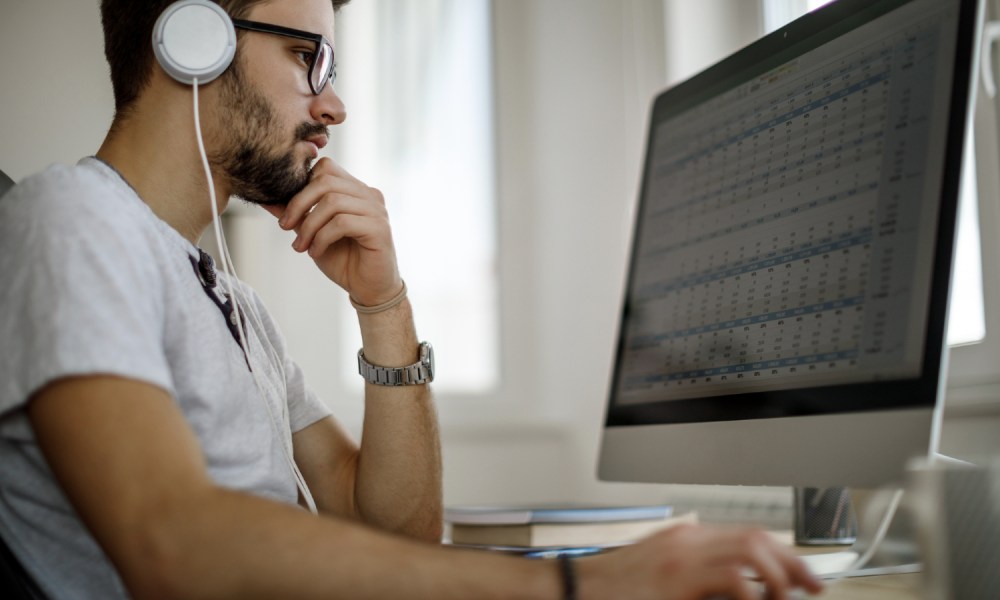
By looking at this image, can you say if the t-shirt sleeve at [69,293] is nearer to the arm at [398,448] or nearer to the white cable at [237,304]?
the white cable at [237,304]

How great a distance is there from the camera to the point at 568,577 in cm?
54

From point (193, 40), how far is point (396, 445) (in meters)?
0.60

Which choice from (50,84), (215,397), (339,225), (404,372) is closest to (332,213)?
(339,225)

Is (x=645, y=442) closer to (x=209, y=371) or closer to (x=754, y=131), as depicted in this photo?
(x=754, y=131)

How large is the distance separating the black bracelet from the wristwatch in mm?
762

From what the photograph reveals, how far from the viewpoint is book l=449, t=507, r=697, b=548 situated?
1.24 metres

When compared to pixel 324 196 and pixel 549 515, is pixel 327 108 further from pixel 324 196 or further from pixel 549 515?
pixel 549 515

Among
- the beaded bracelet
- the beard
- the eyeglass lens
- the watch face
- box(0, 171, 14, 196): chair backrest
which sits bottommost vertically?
the watch face

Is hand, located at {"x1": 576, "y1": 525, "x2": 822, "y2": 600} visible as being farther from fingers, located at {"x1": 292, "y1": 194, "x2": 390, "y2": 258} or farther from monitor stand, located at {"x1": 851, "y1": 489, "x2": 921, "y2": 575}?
fingers, located at {"x1": 292, "y1": 194, "x2": 390, "y2": 258}

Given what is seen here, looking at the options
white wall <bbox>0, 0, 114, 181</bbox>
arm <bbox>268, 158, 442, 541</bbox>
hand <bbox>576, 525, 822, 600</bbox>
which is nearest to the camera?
hand <bbox>576, 525, 822, 600</bbox>

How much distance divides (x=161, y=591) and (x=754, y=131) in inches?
31.6

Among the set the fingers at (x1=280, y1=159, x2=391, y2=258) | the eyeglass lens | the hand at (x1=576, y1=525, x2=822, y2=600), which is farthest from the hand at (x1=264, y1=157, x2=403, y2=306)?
the hand at (x1=576, y1=525, x2=822, y2=600)

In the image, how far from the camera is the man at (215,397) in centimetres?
55

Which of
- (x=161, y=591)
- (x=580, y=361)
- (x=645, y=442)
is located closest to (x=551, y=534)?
(x=645, y=442)
